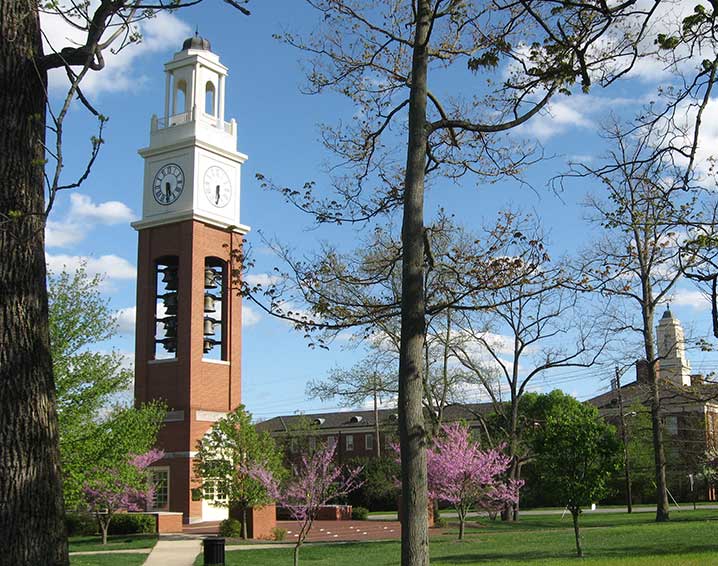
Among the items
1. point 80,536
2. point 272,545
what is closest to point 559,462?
point 272,545

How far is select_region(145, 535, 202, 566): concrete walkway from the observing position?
20870 mm

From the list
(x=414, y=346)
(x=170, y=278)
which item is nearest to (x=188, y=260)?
(x=170, y=278)

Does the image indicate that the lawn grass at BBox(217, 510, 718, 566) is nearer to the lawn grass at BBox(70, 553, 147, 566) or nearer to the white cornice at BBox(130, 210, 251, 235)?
the lawn grass at BBox(70, 553, 147, 566)

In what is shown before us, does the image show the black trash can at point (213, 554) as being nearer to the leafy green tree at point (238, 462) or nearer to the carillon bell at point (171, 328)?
the leafy green tree at point (238, 462)

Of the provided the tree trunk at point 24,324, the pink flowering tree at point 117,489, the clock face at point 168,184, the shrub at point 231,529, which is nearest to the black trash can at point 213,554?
the pink flowering tree at point 117,489

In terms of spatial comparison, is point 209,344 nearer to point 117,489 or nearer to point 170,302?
point 170,302

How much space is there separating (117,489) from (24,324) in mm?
19319

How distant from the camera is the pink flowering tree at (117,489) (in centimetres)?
2188

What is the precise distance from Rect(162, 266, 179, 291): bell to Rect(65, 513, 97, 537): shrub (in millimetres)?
11658

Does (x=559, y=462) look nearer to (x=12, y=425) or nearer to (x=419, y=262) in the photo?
(x=419, y=262)

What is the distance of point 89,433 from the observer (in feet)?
68.2

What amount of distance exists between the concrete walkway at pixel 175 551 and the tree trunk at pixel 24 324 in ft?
50.0

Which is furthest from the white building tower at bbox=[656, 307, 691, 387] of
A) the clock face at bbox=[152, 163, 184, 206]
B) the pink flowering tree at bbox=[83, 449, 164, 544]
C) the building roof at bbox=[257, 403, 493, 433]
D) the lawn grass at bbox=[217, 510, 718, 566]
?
the building roof at bbox=[257, 403, 493, 433]

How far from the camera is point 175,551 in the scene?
23875mm
